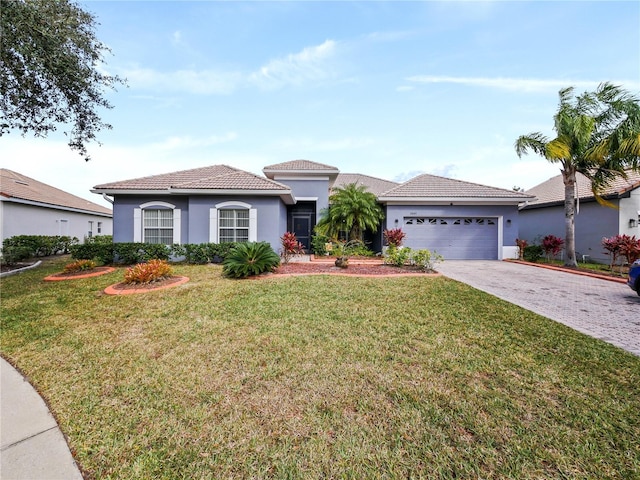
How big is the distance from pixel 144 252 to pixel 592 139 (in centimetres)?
1905

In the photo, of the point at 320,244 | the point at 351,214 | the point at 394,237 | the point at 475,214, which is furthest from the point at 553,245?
the point at 320,244

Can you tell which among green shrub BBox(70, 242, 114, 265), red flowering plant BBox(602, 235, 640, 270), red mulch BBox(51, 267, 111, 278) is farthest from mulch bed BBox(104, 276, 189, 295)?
red flowering plant BBox(602, 235, 640, 270)

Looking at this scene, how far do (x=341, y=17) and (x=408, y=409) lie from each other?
11079 mm

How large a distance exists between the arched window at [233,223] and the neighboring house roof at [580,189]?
588 inches

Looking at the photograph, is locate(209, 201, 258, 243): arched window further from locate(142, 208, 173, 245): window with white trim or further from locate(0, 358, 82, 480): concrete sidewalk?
locate(0, 358, 82, 480): concrete sidewalk

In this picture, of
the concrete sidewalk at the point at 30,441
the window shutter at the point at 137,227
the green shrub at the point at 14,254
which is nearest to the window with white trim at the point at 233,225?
the window shutter at the point at 137,227

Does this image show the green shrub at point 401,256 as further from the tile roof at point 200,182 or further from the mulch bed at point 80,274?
the mulch bed at point 80,274

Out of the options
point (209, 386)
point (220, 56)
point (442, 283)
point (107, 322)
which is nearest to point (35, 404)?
point (209, 386)

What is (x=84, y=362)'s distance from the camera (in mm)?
3842

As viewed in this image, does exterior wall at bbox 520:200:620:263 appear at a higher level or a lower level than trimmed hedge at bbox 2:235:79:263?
higher

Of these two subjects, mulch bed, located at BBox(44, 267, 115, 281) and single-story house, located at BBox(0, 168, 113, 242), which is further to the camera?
single-story house, located at BBox(0, 168, 113, 242)

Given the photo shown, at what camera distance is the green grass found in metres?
2.23

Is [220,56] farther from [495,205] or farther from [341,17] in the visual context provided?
[495,205]

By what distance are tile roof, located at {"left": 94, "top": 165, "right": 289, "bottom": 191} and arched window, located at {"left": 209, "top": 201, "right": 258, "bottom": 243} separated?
83cm
